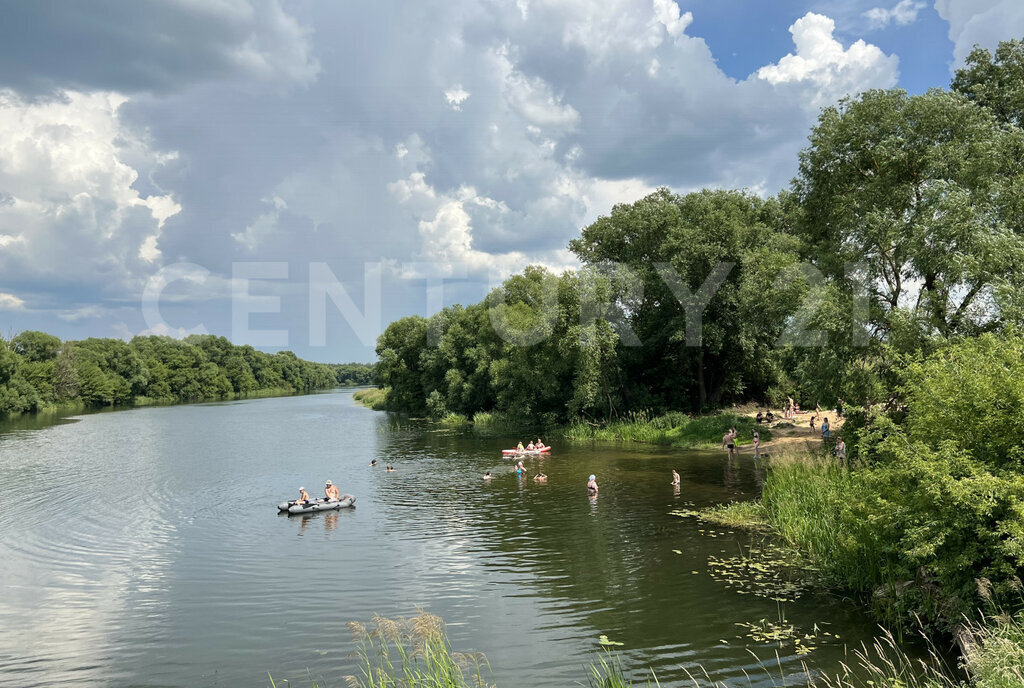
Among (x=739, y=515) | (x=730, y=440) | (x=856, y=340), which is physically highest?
(x=856, y=340)

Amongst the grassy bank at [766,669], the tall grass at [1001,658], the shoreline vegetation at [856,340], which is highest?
the shoreline vegetation at [856,340]

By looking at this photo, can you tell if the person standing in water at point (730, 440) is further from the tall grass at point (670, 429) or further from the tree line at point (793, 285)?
the tree line at point (793, 285)

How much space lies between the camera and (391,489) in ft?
106

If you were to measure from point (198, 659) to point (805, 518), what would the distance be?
1606cm

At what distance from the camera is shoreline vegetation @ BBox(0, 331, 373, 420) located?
99750mm

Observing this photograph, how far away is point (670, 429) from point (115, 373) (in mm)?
129906

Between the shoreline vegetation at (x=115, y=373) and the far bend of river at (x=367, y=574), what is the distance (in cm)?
7754

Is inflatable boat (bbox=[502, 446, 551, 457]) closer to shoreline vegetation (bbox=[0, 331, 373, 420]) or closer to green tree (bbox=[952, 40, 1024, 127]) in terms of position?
green tree (bbox=[952, 40, 1024, 127])

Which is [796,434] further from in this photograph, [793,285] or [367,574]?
[367,574]

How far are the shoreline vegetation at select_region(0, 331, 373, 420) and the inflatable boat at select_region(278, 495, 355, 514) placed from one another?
88190 mm

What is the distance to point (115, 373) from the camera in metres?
132

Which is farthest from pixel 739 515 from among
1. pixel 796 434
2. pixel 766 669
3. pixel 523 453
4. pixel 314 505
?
pixel 796 434

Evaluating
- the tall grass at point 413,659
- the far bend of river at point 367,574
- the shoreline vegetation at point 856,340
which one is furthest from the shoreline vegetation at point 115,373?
the tall grass at point 413,659

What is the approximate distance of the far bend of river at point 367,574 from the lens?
12.4 metres
